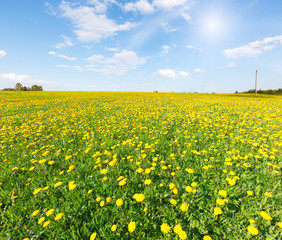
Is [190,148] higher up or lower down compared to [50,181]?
higher up

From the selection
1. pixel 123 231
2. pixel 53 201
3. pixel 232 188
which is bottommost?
pixel 123 231

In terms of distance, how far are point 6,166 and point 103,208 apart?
2880 millimetres

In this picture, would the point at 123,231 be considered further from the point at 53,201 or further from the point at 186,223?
the point at 53,201

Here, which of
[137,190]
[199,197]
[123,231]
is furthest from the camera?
[137,190]

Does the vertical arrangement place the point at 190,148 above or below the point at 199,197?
above

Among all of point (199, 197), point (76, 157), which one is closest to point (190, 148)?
point (199, 197)

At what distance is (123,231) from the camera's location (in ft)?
5.67

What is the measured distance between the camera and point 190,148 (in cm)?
353

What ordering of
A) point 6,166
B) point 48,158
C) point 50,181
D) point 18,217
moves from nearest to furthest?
point 18,217
point 50,181
point 6,166
point 48,158

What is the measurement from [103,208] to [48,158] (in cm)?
229

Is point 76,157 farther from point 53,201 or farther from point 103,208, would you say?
point 103,208

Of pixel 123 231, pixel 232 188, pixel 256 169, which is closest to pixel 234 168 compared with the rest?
pixel 256 169

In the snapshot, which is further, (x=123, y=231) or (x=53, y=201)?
(x=53, y=201)

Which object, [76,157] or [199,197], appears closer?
[199,197]
